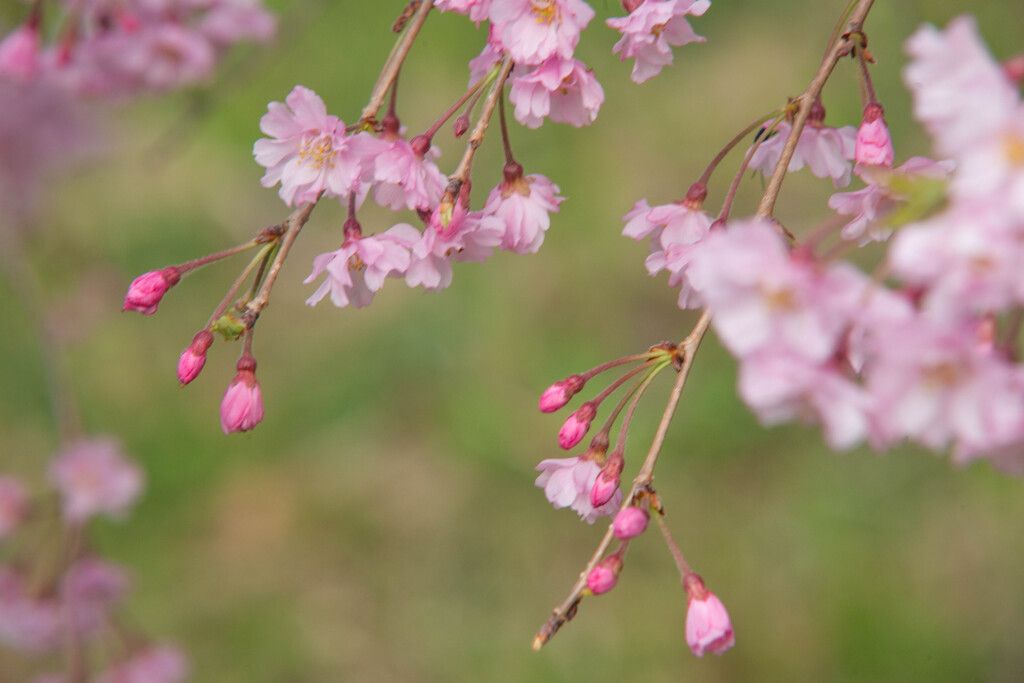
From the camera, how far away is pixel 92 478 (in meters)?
2.75

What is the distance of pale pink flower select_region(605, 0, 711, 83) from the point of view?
1242 mm

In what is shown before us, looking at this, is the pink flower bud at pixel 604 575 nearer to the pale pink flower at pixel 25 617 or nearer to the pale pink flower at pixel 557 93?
the pale pink flower at pixel 557 93

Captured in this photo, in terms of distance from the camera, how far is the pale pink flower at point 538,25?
1.20 metres

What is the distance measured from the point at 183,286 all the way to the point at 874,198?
3.60 metres

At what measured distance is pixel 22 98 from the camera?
4.04 meters

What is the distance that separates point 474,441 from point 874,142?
2.50 meters

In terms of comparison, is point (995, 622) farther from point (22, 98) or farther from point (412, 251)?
point (22, 98)

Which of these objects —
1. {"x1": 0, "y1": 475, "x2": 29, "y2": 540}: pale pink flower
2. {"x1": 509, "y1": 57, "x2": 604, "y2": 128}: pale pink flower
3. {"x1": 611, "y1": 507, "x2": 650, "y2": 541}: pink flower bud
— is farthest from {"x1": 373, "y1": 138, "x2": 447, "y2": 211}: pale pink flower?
{"x1": 0, "y1": 475, "x2": 29, "y2": 540}: pale pink flower

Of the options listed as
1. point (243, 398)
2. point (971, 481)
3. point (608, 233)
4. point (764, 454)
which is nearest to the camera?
point (243, 398)

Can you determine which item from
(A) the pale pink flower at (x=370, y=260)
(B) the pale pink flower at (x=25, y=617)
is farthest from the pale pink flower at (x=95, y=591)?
(A) the pale pink flower at (x=370, y=260)

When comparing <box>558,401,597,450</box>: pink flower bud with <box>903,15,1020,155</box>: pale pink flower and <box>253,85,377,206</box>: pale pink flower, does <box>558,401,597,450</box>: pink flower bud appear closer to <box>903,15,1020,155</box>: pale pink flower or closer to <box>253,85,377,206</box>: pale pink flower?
<box>253,85,377,206</box>: pale pink flower

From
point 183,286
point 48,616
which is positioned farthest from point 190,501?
point 48,616

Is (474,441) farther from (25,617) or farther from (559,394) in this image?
(559,394)

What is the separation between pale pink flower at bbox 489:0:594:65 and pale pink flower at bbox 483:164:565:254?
0.58 feet
